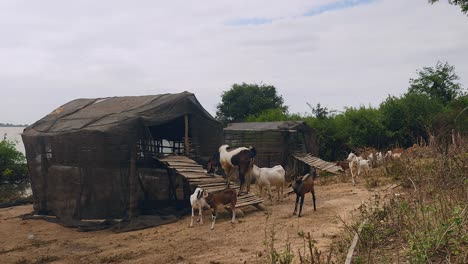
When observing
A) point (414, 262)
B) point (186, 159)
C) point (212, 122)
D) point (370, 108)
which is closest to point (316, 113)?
point (370, 108)

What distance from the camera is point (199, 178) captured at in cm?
1255

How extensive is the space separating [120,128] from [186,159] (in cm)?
235

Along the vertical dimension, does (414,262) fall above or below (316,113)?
below

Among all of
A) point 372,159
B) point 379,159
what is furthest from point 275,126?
point 379,159

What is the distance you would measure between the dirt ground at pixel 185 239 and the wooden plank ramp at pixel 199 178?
1.23 feet

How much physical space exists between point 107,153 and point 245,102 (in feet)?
96.7

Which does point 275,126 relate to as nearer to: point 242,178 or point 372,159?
point 372,159

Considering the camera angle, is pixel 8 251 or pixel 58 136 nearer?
pixel 8 251

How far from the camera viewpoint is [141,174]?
12969mm

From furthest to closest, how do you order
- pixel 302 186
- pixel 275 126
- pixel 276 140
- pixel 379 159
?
pixel 275 126 → pixel 276 140 → pixel 379 159 → pixel 302 186

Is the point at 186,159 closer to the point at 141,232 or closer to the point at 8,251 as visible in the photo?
the point at 141,232

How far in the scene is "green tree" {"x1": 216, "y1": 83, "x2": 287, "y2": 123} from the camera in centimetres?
4138

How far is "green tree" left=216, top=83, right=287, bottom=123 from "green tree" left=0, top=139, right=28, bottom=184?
19578 millimetres

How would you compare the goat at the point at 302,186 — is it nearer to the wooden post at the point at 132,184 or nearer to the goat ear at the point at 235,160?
the goat ear at the point at 235,160
